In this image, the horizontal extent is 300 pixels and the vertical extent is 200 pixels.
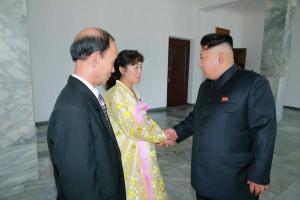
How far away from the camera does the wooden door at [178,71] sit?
684 centimetres

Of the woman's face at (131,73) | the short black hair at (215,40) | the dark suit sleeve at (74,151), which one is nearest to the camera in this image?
the dark suit sleeve at (74,151)

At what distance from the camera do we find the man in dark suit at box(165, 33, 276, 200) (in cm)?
123

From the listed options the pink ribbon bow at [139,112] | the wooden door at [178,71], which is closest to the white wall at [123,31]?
the wooden door at [178,71]

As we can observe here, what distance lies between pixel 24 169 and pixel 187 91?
573 centimetres

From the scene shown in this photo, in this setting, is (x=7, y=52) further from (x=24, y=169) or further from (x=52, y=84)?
(x=52, y=84)

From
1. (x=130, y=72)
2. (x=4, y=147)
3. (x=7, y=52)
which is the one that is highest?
(x=7, y=52)

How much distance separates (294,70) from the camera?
23.2 feet

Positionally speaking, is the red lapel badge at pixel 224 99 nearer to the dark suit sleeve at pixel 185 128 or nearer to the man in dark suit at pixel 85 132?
the dark suit sleeve at pixel 185 128

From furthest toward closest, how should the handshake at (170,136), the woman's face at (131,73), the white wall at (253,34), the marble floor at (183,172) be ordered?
1. the white wall at (253,34)
2. the marble floor at (183,172)
3. the handshake at (170,136)
4. the woman's face at (131,73)

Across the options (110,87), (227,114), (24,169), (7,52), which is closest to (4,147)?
(24,169)

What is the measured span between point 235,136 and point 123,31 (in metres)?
4.70

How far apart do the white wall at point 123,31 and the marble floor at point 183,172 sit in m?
1.16

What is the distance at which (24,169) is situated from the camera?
240 cm

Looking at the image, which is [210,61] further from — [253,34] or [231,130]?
[253,34]
